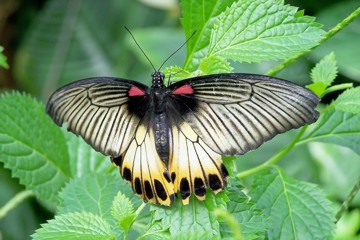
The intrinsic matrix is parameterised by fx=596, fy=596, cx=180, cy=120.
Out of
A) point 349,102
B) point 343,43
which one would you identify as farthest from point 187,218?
point 343,43

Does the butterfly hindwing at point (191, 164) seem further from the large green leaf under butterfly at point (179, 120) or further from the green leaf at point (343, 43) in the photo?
the green leaf at point (343, 43)

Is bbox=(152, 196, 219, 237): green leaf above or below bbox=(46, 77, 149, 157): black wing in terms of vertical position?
below

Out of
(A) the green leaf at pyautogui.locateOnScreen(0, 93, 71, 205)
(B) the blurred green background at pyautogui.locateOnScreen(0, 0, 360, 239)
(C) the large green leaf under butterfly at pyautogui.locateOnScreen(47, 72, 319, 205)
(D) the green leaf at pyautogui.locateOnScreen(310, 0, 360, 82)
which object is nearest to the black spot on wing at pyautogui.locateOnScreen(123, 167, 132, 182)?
(C) the large green leaf under butterfly at pyautogui.locateOnScreen(47, 72, 319, 205)

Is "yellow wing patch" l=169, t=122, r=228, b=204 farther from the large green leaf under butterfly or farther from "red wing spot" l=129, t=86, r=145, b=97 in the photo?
"red wing spot" l=129, t=86, r=145, b=97

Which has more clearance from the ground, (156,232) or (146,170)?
(146,170)

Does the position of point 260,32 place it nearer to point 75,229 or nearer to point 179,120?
point 179,120

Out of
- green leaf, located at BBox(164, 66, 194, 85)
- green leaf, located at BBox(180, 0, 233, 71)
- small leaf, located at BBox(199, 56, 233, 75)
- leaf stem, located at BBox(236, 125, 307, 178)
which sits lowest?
leaf stem, located at BBox(236, 125, 307, 178)

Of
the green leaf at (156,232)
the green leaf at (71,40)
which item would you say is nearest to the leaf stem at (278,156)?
the green leaf at (156,232)
